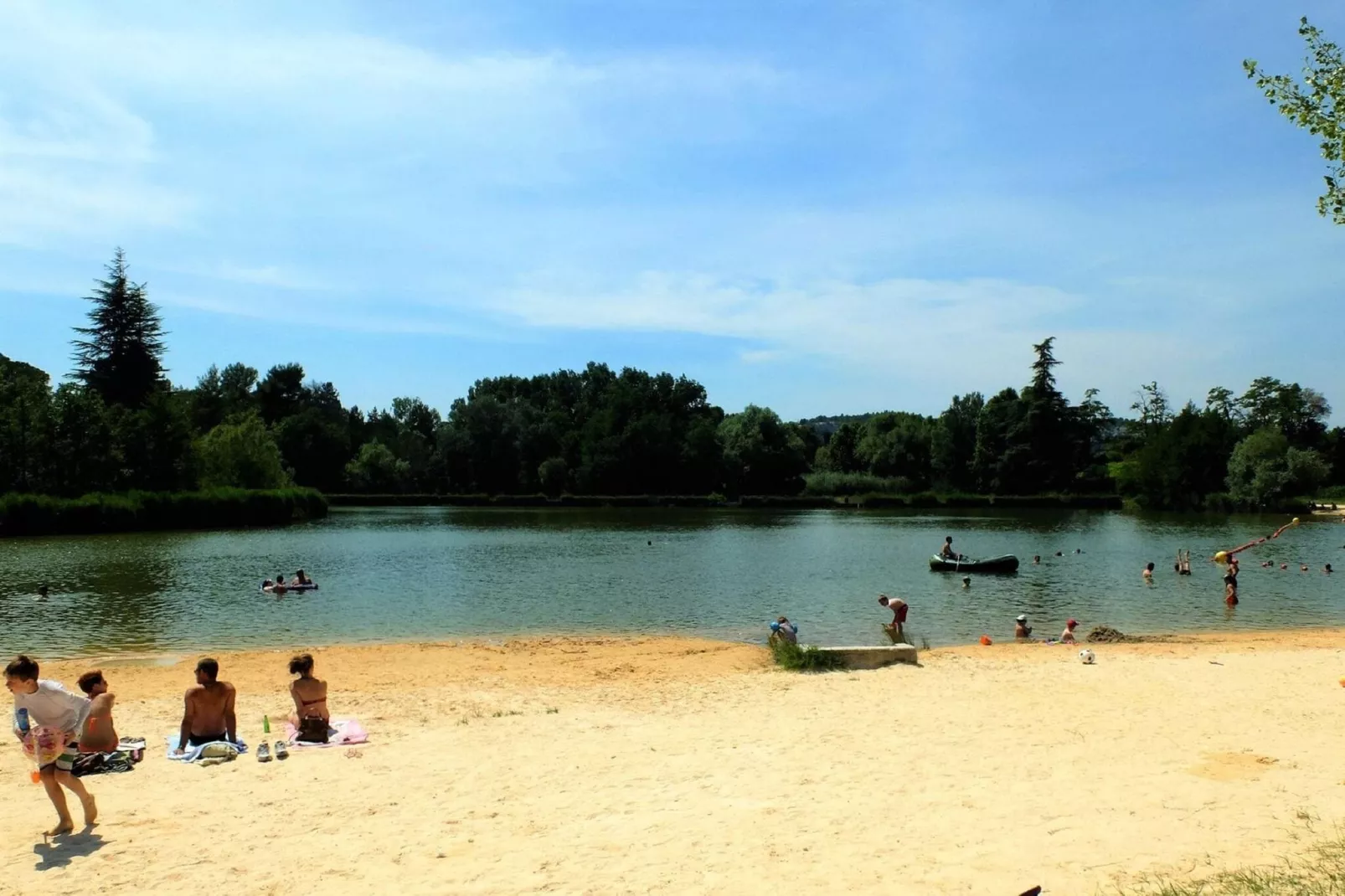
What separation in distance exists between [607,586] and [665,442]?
83.9 m

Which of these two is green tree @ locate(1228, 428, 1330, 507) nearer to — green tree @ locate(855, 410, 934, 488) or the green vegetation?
green tree @ locate(855, 410, 934, 488)

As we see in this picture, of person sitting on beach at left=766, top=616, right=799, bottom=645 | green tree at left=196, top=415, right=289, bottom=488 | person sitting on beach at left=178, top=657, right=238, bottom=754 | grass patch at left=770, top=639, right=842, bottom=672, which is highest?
green tree at left=196, top=415, right=289, bottom=488

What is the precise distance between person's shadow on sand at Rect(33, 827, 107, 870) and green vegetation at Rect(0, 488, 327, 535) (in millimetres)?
58847

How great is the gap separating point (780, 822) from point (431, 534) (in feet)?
198

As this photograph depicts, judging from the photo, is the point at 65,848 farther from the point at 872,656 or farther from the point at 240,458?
the point at 240,458

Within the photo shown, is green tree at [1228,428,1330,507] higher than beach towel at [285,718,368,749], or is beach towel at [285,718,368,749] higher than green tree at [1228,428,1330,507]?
green tree at [1228,428,1330,507]

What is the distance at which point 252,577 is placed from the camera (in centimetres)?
3784

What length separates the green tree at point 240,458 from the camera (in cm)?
8256

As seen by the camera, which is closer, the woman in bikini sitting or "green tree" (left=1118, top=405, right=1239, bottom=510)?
the woman in bikini sitting

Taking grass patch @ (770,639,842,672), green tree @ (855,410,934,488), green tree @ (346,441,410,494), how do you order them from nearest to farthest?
grass patch @ (770,639,842,672) → green tree @ (346,441,410,494) → green tree @ (855,410,934,488)

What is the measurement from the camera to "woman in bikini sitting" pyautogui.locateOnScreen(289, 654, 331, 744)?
468 inches

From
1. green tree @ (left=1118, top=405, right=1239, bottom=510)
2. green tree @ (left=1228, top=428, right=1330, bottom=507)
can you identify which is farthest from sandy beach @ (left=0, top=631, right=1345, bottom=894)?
green tree @ (left=1118, top=405, right=1239, bottom=510)

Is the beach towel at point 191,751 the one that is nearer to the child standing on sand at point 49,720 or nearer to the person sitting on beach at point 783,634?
the child standing on sand at point 49,720

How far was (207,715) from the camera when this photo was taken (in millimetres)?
11438
